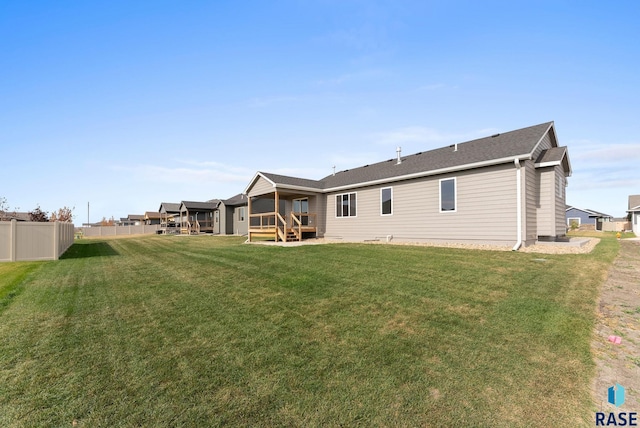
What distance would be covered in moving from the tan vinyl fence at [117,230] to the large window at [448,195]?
Result: 4455 centimetres

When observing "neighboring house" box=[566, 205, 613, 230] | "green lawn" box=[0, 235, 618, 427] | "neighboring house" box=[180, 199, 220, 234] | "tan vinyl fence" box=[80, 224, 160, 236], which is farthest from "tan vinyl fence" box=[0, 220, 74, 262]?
"neighboring house" box=[566, 205, 613, 230]

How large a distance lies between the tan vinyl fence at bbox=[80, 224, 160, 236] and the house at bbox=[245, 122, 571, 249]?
34.7 m

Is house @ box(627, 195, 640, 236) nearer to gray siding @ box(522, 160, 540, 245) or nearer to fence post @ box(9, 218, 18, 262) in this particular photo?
gray siding @ box(522, 160, 540, 245)

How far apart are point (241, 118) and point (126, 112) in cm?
566

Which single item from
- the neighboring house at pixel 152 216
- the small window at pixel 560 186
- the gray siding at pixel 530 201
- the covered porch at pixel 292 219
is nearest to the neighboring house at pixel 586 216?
the small window at pixel 560 186

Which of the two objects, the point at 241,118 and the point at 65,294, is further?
the point at 241,118

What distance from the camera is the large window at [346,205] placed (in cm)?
1768

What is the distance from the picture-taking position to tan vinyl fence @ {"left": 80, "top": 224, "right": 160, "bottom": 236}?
Answer: 39.7 meters

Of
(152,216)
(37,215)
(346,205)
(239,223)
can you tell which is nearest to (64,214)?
(152,216)

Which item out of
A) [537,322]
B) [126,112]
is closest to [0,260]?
[126,112]

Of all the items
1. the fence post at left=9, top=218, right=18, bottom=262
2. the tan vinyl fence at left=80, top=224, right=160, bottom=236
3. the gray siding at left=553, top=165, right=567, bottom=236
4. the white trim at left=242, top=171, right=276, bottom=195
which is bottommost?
the tan vinyl fence at left=80, top=224, right=160, bottom=236

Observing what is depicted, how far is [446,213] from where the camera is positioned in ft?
43.2

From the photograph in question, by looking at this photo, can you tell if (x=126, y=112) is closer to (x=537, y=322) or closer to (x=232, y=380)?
(x=232, y=380)

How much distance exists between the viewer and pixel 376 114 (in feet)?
49.8
